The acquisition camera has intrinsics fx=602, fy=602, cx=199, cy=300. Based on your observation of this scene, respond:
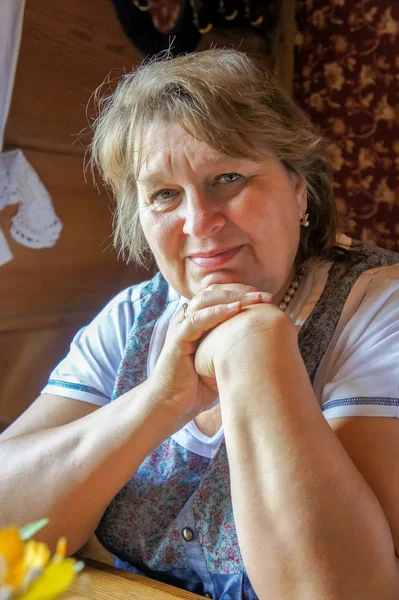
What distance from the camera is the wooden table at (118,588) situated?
81cm

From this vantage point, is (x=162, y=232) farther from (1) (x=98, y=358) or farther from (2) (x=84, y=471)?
(2) (x=84, y=471)

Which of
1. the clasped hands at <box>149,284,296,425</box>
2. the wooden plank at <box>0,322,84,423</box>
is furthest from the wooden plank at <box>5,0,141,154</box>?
the clasped hands at <box>149,284,296,425</box>

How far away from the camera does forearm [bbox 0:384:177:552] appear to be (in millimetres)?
989

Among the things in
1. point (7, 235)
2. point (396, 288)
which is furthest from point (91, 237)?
point (396, 288)

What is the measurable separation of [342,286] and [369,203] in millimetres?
1636

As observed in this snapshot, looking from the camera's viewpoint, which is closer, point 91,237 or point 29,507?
point 29,507

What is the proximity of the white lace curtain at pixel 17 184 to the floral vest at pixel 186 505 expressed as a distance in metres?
0.69

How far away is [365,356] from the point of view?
0.94 metres

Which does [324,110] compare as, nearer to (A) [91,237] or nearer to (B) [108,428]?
(A) [91,237]

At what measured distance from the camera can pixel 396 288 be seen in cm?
104

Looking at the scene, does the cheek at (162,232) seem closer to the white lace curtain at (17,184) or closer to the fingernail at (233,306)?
the fingernail at (233,306)

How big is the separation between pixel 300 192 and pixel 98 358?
0.53 meters

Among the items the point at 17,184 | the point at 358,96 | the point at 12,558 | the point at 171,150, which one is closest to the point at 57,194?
the point at 17,184

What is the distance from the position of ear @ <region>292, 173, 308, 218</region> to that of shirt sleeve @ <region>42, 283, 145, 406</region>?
41 centimetres
